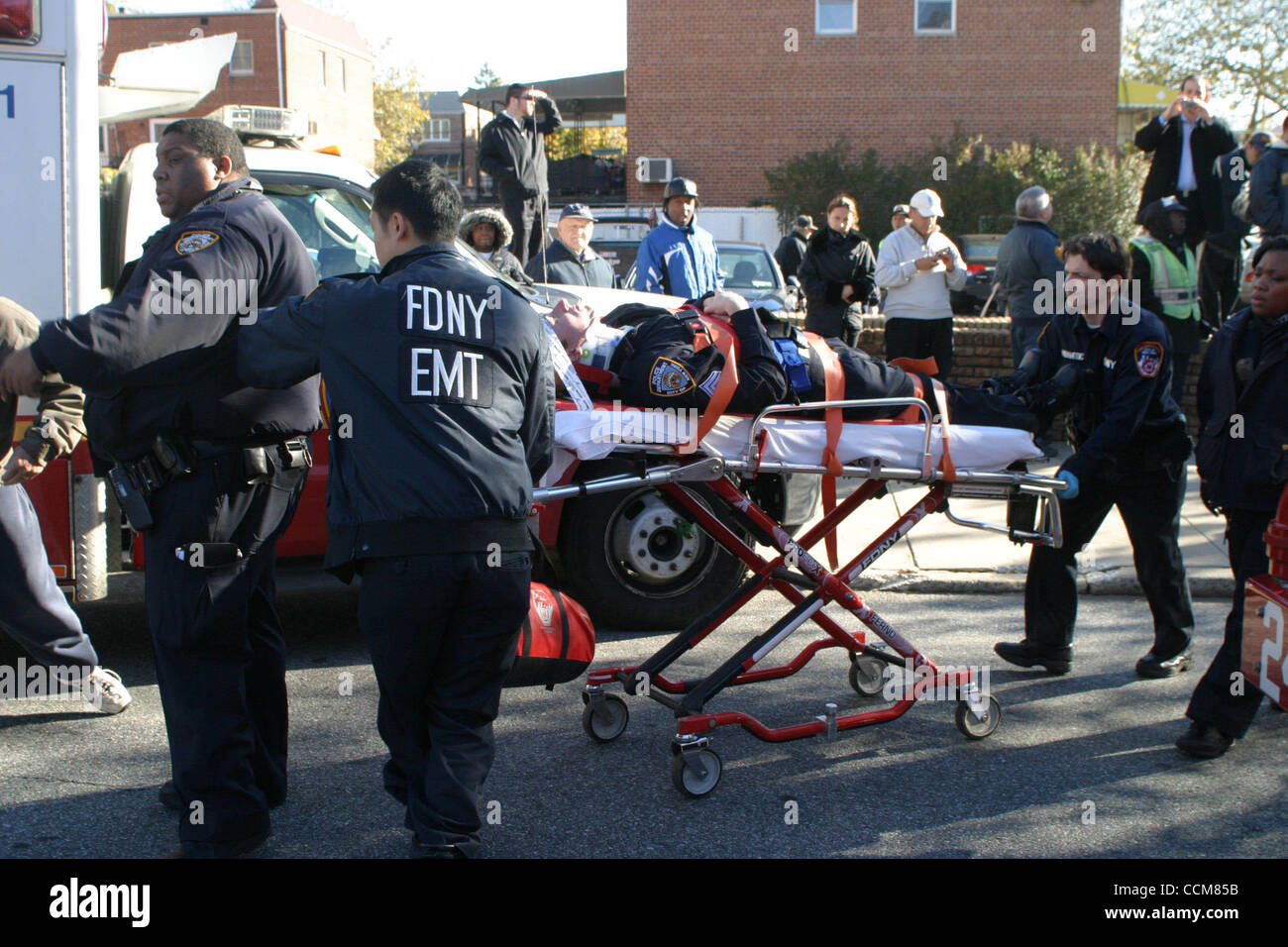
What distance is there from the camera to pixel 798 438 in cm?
445

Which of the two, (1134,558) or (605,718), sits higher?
(1134,558)

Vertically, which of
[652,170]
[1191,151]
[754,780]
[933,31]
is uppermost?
[933,31]

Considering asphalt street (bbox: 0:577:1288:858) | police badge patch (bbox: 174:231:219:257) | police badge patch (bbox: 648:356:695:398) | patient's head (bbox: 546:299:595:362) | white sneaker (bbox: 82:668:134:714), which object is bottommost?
asphalt street (bbox: 0:577:1288:858)

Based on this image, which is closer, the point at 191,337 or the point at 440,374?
the point at 440,374

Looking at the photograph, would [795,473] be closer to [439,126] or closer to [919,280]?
[919,280]

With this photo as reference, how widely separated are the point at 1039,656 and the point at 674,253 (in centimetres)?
415

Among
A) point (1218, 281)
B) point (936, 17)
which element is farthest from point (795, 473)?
point (936, 17)

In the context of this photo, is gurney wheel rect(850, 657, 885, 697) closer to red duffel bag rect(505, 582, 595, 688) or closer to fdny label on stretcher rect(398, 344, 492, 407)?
red duffel bag rect(505, 582, 595, 688)

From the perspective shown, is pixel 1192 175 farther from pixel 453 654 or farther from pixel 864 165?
pixel 864 165

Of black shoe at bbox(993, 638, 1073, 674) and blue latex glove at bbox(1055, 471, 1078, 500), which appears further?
black shoe at bbox(993, 638, 1073, 674)

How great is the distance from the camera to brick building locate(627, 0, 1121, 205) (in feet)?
99.0

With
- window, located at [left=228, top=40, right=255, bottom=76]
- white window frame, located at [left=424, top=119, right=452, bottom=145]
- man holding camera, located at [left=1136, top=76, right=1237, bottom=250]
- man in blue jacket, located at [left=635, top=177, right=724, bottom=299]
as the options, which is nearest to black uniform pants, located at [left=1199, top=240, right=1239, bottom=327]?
man holding camera, located at [left=1136, top=76, right=1237, bottom=250]

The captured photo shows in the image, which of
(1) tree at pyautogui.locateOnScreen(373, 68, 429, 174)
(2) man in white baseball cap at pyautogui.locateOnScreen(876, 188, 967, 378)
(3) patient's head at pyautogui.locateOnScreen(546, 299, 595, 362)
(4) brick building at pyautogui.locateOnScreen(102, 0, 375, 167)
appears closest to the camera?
(3) patient's head at pyautogui.locateOnScreen(546, 299, 595, 362)

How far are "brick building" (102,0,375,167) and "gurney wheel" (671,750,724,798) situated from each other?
4373 centimetres
